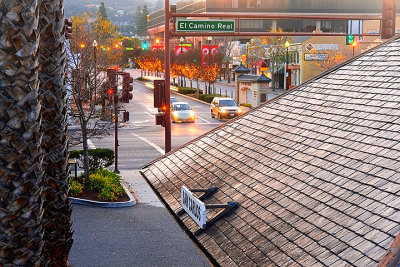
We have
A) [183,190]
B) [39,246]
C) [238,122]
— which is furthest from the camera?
[238,122]

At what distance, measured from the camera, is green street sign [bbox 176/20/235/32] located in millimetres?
24125

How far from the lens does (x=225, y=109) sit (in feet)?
166

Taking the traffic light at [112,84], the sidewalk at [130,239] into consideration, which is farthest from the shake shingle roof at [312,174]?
the traffic light at [112,84]

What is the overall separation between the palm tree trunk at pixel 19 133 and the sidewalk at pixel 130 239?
28.2 ft

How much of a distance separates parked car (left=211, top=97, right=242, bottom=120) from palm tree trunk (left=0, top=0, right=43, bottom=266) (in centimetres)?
4219

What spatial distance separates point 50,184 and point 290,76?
223 feet

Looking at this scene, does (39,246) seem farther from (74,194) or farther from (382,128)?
(74,194)

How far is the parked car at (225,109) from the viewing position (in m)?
50.4

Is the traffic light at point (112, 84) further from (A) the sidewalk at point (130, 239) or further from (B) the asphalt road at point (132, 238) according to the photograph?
(A) the sidewalk at point (130, 239)

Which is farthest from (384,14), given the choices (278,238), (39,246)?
(39,246)

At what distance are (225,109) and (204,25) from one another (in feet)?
85.7

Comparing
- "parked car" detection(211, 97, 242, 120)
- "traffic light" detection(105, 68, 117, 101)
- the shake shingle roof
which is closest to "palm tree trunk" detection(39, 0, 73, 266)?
the shake shingle roof

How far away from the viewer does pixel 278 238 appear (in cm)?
798

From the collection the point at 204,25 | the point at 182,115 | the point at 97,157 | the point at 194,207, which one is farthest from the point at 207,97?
the point at 194,207
